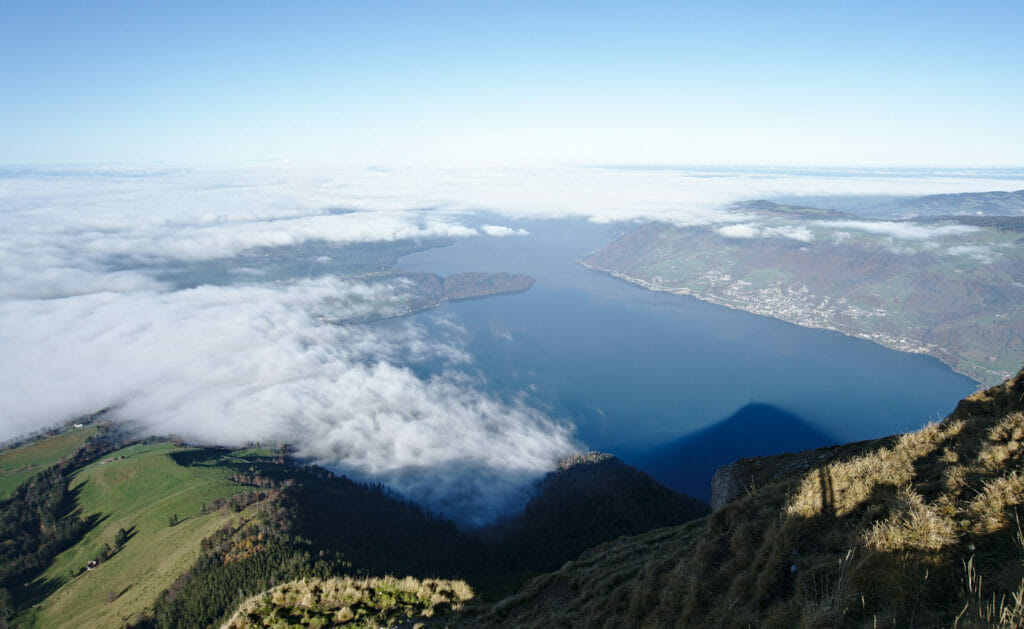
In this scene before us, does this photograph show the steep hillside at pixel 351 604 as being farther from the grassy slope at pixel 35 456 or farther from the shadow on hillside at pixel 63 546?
the grassy slope at pixel 35 456

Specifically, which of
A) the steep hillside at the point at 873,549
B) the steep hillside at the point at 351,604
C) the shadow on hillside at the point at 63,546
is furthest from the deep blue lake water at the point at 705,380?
the steep hillside at the point at 873,549

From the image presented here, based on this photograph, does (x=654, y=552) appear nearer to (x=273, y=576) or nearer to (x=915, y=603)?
(x=915, y=603)

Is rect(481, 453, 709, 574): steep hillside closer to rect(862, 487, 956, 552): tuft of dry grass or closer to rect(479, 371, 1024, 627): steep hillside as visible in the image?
rect(479, 371, 1024, 627): steep hillside

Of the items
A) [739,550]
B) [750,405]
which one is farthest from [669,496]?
[739,550]

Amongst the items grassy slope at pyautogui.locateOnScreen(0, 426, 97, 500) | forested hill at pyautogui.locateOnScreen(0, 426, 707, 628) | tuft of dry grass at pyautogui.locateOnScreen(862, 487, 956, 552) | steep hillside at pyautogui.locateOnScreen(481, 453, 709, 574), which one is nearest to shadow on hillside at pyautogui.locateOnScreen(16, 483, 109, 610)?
forested hill at pyautogui.locateOnScreen(0, 426, 707, 628)

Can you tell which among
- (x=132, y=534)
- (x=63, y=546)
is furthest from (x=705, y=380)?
(x=63, y=546)
